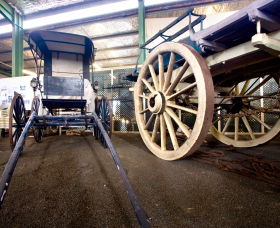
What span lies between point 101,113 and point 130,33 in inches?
180

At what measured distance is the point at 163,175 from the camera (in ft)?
4.83

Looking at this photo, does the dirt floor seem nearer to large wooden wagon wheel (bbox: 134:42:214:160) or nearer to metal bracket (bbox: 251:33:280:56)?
large wooden wagon wheel (bbox: 134:42:214:160)

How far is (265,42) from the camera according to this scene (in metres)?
1.21

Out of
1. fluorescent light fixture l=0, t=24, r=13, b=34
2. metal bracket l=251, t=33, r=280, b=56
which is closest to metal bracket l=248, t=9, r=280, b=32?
metal bracket l=251, t=33, r=280, b=56

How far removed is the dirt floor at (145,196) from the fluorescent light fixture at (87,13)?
18.9 feet

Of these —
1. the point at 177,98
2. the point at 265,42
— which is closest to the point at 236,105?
the point at 177,98

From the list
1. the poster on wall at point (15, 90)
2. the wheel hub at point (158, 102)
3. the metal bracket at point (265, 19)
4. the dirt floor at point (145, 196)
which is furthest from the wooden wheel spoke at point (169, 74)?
the poster on wall at point (15, 90)

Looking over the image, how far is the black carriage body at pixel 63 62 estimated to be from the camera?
3.40 meters

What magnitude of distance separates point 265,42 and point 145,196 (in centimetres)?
147

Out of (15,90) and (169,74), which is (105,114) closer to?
(169,74)

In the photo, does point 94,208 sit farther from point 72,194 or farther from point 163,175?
point 163,175

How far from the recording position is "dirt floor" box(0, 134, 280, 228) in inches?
33.3

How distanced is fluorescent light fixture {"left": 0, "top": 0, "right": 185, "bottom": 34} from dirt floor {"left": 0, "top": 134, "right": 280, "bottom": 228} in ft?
18.9

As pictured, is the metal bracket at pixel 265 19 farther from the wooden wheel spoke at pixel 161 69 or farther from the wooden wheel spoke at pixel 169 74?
the wooden wheel spoke at pixel 161 69
